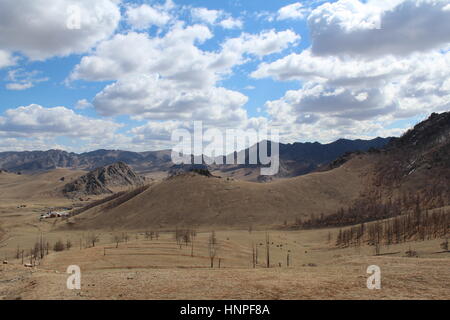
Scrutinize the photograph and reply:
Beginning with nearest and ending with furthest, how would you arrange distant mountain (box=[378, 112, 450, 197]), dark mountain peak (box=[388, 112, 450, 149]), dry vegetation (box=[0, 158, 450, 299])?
dry vegetation (box=[0, 158, 450, 299]) → distant mountain (box=[378, 112, 450, 197]) → dark mountain peak (box=[388, 112, 450, 149])

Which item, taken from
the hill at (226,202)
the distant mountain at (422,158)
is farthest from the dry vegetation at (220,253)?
the distant mountain at (422,158)

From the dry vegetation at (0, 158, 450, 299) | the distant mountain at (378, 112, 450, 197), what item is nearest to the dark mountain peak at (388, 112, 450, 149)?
the distant mountain at (378, 112, 450, 197)

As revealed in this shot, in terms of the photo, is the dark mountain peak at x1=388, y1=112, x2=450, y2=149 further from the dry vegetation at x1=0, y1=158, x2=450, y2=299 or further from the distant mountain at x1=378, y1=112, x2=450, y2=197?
the dry vegetation at x1=0, y1=158, x2=450, y2=299

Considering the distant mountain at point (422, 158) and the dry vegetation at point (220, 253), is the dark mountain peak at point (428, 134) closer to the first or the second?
the distant mountain at point (422, 158)

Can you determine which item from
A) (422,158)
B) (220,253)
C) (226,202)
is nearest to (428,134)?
(422,158)

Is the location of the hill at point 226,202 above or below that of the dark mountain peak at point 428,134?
below

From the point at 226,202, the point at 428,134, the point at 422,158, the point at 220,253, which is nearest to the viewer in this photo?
the point at 220,253

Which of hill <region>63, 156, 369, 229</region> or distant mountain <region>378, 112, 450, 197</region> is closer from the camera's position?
hill <region>63, 156, 369, 229</region>

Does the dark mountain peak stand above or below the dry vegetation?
above

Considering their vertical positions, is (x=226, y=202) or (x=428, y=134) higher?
(x=428, y=134)

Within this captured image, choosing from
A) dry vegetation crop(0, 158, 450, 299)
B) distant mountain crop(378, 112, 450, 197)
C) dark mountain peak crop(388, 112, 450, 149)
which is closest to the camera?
dry vegetation crop(0, 158, 450, 299)

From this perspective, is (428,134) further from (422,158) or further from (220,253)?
(220,253)
